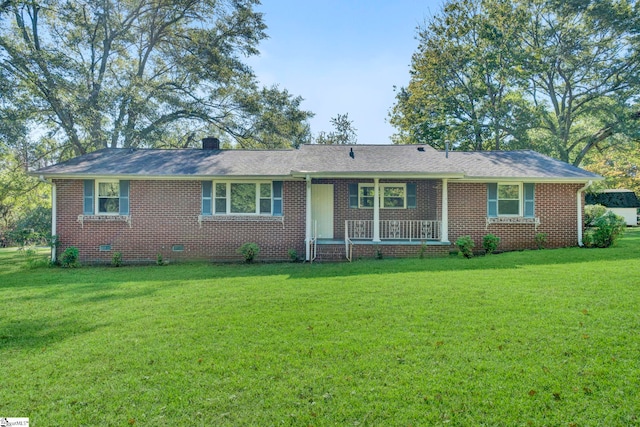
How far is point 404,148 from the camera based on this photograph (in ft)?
49.0

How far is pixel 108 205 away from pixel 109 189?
52cm

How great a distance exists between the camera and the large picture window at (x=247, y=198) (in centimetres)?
1211

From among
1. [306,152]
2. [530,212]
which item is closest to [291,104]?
[306,152]

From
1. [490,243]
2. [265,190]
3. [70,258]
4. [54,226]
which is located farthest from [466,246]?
[54,226]

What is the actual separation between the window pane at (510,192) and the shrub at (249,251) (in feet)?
26.7

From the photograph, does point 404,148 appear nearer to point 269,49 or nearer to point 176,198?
point 176,198

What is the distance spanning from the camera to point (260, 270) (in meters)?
9.78

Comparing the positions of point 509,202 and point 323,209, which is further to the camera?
point 323,209

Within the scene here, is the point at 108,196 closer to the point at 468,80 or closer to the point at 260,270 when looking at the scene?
the point at 260,270

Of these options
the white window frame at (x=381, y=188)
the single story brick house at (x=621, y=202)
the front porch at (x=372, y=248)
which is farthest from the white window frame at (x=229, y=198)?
the single story brick house at (x=621, y=202)

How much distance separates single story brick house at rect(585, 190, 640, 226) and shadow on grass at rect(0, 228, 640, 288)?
21.7 metres

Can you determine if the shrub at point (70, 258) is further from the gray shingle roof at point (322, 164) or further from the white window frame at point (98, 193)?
the gray shingle roof at point (322, 164)

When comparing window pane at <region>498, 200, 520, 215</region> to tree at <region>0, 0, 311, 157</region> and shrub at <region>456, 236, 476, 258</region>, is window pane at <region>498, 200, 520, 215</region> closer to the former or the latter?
shrub at <region>456, 236, 476, 258</region>

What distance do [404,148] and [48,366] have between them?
13328 millimetres
